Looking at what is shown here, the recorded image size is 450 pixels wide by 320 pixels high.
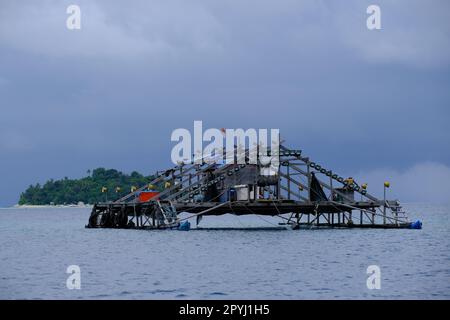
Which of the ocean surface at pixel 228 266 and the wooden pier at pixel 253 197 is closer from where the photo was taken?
the ocean surface at pixel 228 266

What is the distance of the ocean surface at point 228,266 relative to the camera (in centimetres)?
4216

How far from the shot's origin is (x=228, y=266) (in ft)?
174

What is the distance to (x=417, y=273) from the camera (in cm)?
4934

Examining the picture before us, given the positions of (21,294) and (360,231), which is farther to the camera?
(360,231)

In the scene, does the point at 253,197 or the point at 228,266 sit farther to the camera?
the point at 253,197

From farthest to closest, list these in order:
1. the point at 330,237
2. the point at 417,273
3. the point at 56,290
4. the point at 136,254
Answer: the point at 330,237
the point at 136,254
the point at 417,273
the point at 56,290

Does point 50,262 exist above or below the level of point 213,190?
below

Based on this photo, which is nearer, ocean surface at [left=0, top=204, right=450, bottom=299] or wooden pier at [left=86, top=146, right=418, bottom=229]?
ocean surface at [left=0, top=204, right=450, bottom=299]

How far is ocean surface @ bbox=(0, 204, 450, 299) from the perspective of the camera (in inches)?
1660

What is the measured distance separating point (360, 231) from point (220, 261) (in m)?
37.5
